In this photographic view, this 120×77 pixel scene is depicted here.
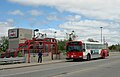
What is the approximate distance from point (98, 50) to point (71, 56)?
885cm

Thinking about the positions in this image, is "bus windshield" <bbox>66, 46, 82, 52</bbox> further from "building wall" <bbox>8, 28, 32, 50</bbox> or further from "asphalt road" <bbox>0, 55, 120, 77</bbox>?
"building wall" <bbox>8, 28, 32, 50</bbox>

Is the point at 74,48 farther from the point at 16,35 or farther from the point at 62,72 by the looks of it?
the point at 16,35

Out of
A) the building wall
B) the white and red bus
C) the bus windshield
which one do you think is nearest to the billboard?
the building wall

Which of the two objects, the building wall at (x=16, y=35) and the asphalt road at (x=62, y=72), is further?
the building wall at (x=16, y=35)

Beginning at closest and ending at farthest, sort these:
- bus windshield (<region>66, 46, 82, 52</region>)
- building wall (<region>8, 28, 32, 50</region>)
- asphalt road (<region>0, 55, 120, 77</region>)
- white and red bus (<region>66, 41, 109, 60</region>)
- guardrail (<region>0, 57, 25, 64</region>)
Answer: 1. asphalt road (<region>0, 55, 120, 77</region>)
2. guardrail (<region>0, 57, 25, 64</region>)
3. white and red bus (<region>66, 41, 109, 60</region>)
4. bus windshield (<region>66, 46, 82, 52</region>)
5. building wall (<region>8, 28, 32, 50</region>)

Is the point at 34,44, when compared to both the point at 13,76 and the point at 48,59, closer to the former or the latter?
the point at 48,59

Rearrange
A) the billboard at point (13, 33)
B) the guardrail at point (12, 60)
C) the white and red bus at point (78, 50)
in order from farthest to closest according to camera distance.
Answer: the billboard at point (13, 33)
the white and red bus at point (78, 50)
the guardrail at point (12, 60)

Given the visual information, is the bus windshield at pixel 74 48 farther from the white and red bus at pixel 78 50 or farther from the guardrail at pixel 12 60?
the guardrail at pixel 12 60

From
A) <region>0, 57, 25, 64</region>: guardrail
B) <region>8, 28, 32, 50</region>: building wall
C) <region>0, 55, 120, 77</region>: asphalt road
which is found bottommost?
<region>0, 55, 120, 77</region>: asphalt road

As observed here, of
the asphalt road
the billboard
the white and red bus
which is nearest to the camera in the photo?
the asphalt road

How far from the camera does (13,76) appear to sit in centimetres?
1764

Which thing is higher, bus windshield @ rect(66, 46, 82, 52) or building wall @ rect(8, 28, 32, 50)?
building wall @ rect(8, 28, 32, 50)

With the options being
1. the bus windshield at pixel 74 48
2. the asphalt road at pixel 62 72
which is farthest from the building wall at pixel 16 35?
the asphalt road at pixel 62 72

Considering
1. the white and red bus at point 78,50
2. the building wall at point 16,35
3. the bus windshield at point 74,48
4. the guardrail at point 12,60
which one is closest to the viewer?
the guardrail at point 12,60
